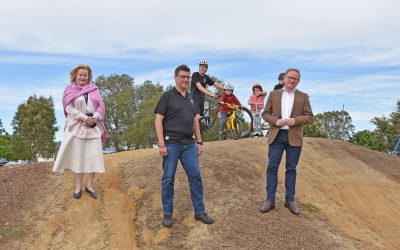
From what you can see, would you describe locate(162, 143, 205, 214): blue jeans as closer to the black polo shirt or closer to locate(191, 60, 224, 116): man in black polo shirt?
the black polo shirt

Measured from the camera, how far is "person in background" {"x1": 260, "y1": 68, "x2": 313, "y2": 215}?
7.12 m

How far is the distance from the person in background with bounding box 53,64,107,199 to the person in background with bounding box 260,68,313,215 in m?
2.87

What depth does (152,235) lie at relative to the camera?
6824 millimetres

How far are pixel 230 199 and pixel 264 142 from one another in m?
4.94

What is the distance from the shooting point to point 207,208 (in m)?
7.64

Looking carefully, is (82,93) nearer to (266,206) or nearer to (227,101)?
(266,206)

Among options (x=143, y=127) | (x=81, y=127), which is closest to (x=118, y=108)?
(x=143, y=127)

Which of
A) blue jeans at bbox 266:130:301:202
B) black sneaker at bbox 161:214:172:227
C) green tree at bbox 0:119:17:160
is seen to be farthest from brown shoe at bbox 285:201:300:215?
green tree at bbox 0:119:17:160

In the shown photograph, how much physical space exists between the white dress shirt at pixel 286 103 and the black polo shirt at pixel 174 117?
170 cm

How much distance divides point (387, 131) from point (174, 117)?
40.4 m

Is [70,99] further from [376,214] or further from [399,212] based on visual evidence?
[399,212]

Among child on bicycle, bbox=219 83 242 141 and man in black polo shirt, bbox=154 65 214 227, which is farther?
child on bicycle, bbox=219 83 242 141

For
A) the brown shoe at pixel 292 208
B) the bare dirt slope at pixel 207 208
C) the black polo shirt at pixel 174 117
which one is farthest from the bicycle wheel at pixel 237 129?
the black polo shirt at pixel 174 117

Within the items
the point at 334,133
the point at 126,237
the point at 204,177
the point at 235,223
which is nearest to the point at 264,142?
the point at 204,177
